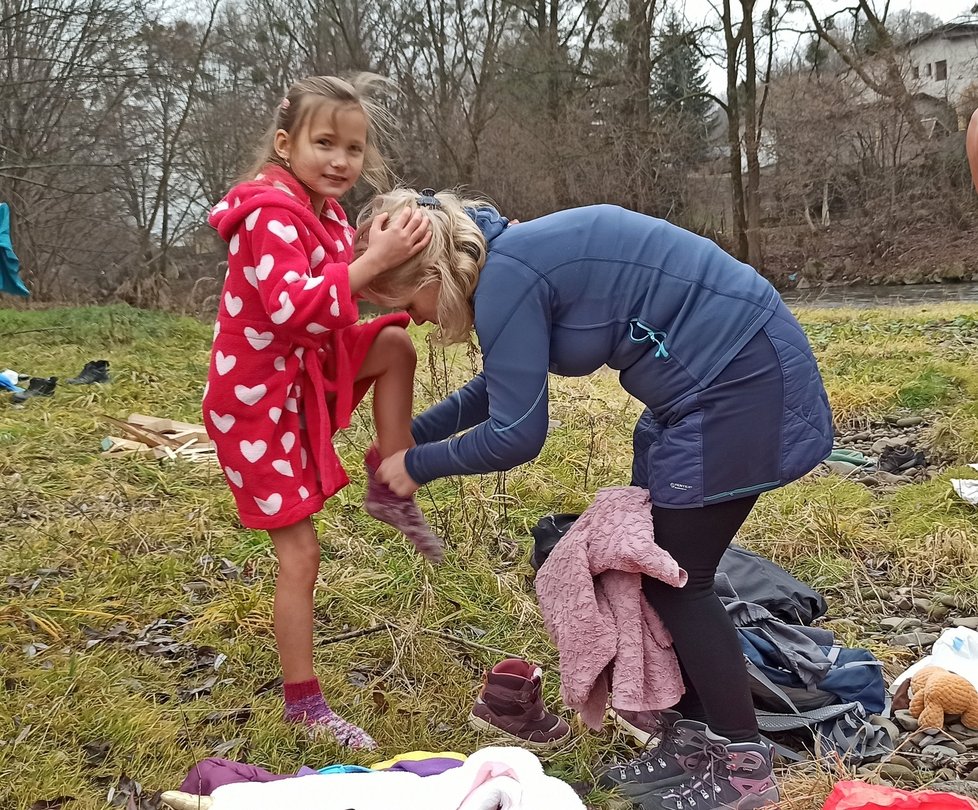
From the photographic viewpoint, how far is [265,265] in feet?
6.30

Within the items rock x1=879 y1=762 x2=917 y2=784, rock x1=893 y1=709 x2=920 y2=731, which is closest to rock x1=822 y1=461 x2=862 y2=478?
rock x1=893 y1=709 x2=920 y2=731

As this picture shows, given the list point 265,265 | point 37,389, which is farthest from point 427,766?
point 37,389

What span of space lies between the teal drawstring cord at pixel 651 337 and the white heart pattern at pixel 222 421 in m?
0.94

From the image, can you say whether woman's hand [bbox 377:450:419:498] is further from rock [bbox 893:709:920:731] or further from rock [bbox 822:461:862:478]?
rock [bbox 822:461:862:478]

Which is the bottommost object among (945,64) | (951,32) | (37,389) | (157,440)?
(157,440)

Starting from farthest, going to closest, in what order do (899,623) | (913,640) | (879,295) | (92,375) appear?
(879,295), (92,375), (899,623), (913,640)

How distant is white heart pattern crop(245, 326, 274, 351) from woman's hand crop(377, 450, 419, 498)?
0.39 meters

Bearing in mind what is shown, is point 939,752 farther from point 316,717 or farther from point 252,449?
point 252,449

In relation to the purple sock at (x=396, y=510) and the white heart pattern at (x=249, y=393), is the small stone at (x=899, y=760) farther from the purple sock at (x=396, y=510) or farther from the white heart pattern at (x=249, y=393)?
the white heart pattern at (x=249, y=393)

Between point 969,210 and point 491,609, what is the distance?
20954 mm

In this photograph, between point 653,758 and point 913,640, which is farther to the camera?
point 913,640

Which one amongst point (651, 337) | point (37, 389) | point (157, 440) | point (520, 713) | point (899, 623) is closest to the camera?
point (651, 337)

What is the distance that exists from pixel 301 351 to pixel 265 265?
0.92ft

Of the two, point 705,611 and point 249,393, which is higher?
point 249,393
